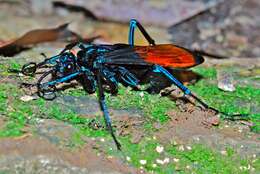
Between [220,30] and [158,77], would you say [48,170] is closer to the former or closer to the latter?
[158,77]

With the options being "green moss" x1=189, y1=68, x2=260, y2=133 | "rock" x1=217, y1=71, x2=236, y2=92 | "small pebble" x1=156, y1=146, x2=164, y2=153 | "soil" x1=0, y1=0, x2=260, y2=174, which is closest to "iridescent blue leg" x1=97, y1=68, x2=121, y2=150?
"soil" x1=0, y1=0, x2=260, y2=174

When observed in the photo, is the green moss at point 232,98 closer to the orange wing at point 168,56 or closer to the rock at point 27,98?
the orange wing at point 168,56

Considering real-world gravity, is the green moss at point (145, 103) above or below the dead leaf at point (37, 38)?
below

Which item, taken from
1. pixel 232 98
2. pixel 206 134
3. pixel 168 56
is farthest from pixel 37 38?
pixel 206 134

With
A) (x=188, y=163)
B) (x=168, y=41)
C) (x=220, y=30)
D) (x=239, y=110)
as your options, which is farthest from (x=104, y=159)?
(x=220, y=30)

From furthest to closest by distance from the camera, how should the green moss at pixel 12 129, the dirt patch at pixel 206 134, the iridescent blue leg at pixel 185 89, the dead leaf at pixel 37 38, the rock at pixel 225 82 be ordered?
the dead leaf at pixel 37 38 → the rock at pixel 225 82 → the iridescent blue leg at pixel 185 89 → the dirt patch at pixel 206 134 → the green moss at pixel 12 129

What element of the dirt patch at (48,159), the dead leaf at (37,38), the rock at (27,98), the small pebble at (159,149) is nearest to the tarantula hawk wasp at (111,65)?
the rock at (27,98)
